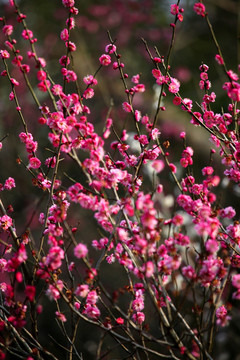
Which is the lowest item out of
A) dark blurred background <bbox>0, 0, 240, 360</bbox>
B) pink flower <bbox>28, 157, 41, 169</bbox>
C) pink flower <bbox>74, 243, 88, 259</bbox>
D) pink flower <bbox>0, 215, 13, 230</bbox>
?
dark blurred background <bbox>0, 0, 240, 360</bbox>

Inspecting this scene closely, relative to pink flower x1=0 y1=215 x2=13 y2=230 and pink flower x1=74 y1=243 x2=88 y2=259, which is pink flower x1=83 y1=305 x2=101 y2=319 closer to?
pink flower x1=74 y1=243 x2=88 y2=259

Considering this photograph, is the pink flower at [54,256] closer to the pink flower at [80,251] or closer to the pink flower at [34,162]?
the pink flower at [80,251]

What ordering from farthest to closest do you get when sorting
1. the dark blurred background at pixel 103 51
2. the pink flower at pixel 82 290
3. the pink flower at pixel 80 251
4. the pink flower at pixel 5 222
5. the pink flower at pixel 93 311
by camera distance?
the dark blurred background at pixel 103 51, the pink flower at pixel 5 222, the pink flower at pixel 93 311, the pink flower at pixel 82 290, the pink flower at pixel 80 251

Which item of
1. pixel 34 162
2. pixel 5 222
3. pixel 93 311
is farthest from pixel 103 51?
pixel 93 311

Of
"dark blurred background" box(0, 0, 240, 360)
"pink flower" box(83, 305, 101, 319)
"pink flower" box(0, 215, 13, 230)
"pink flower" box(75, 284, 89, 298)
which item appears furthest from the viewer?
"dark blurred background" box(0, 0, 240, 360)

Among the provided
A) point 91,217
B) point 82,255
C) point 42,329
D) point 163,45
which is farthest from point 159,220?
point 163,45

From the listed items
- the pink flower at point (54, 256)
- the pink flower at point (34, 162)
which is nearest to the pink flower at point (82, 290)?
the pink flower at point (54, 256)

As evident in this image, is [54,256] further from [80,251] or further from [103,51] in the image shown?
[103,51]

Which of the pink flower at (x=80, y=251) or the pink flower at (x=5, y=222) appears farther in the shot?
the pink flower at (x=5, y=222)

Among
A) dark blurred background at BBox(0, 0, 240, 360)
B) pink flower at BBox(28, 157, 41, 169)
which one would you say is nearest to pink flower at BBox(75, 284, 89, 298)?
pink flower at BBox(28, 157, 41, 169)

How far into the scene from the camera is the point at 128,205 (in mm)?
1854

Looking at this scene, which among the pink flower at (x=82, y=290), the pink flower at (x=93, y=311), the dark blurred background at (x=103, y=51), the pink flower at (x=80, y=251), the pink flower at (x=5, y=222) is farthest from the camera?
the dark blurred background at (x=103, y=51)

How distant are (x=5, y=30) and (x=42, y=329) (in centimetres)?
476

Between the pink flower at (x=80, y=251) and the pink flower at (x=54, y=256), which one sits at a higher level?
the pink flower at (x=80, y=251)
